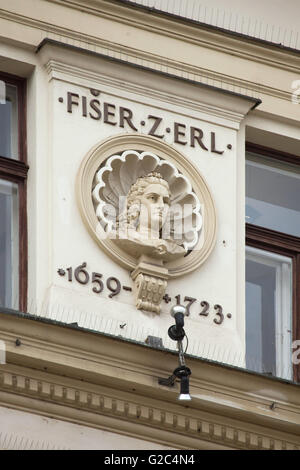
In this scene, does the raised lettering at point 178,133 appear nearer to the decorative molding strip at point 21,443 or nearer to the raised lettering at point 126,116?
the raised lettering at point 126,116

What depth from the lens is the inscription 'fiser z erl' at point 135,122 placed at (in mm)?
23969

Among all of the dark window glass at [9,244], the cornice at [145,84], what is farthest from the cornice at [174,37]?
the dark window glass at [9,244]

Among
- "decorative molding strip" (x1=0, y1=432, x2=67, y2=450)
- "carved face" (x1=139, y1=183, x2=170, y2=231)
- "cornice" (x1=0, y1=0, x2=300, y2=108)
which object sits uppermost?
"cornice" (x1=0, y1=0, x2=300, y2=108)

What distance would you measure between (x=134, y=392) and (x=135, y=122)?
2630 mm

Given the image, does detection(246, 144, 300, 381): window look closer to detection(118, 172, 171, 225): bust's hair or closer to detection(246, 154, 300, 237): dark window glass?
detection(246, 154, 300, 237): dark window glass

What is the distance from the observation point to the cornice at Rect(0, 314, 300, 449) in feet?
73.7

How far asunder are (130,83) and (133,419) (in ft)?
10.4

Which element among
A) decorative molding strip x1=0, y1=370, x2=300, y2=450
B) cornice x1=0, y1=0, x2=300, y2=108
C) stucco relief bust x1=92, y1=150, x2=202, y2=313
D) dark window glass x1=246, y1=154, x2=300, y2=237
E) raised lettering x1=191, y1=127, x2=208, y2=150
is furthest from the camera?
dark window glass x1=246, y1=154, x2=300, y2=237

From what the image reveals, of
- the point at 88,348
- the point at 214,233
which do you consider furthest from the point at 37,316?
the point at 214,233

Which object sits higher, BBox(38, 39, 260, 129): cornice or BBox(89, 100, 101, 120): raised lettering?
BBox(38, 39, 260, 129): cornice

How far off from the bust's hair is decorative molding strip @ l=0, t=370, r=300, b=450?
172 centimetres

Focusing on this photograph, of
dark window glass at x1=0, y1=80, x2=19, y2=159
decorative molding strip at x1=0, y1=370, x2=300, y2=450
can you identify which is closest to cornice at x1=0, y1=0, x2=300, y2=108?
dark window glass at x1=0, y1=80, x2=19, y2=159

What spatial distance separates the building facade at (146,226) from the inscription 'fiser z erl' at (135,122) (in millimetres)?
18

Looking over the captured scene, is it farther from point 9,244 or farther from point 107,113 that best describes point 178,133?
point 9,244
